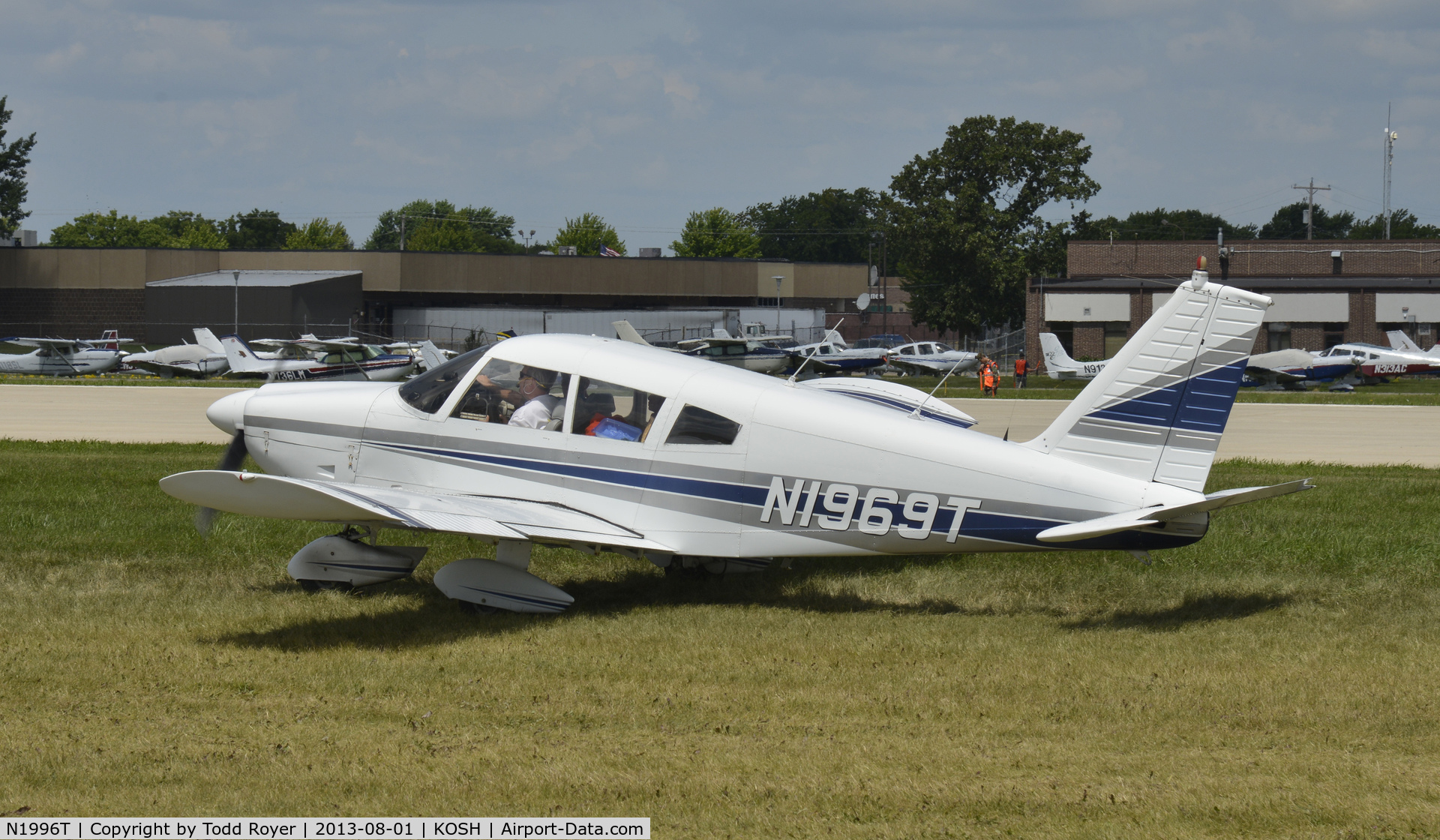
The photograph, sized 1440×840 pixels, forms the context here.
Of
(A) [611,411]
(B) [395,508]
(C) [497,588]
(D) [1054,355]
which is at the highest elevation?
(D) [1054,355]

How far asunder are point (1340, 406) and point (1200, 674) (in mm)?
27497

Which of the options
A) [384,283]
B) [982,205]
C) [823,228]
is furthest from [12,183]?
[823,228]

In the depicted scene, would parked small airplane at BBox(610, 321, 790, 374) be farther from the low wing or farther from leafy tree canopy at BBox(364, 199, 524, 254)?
Result: leafy tree canopy at BBox(364, 199, 524, 254)

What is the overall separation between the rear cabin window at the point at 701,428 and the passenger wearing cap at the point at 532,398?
0.96 meters

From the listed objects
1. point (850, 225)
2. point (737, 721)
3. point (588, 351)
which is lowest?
point (737, 721)

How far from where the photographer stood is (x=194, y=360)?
44.6 meters

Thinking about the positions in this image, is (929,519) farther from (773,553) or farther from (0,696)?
(0,696)

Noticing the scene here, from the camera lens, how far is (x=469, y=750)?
575 centimetres

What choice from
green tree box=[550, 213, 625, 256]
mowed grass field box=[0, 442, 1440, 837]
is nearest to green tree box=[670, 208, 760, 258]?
green tree box=[550, 213, 625, 256]

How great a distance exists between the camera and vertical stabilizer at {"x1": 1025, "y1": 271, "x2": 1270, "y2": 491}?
7605mm

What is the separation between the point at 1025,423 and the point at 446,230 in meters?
122

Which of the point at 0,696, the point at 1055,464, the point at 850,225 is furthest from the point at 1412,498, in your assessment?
the point at 850,225

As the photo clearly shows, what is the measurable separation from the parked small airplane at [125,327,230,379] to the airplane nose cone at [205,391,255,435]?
3636 cm

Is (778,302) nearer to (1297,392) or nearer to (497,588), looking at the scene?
(1297,392)
